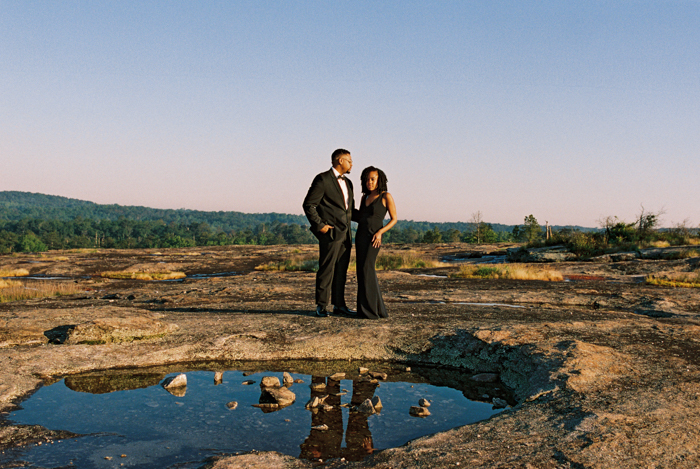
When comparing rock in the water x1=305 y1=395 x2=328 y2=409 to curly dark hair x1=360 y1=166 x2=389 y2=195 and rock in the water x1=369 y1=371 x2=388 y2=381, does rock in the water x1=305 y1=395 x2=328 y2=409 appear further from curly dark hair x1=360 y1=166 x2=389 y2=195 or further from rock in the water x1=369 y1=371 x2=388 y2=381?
curly dark hair x1=360 y1=166 x2=389 y2=195

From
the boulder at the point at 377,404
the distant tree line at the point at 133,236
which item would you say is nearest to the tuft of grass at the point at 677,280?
the boulder at the point at 377,404

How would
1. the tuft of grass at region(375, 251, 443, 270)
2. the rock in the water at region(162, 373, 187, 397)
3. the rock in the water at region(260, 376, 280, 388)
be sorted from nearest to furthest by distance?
the rock in the water at region(162, 373, 187, 397), the rock in the water at region(260, 376, 280, 388), the tuft of grass at region(375, 251, 443, 270)

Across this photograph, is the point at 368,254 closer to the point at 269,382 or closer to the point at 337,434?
the point at 269,382

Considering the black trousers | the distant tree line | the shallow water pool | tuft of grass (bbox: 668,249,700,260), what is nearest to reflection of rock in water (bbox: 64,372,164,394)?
the shallow water pool

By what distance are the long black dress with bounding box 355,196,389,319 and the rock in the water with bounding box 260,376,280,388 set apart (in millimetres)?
2406

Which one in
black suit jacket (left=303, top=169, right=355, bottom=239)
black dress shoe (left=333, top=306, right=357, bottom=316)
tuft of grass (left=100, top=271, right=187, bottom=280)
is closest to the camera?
black suit jacket (left=303, top=169, right=355, bottom=239)

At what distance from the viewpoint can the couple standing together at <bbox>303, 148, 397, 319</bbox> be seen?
6.32 m

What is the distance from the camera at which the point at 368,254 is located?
6.46 meters

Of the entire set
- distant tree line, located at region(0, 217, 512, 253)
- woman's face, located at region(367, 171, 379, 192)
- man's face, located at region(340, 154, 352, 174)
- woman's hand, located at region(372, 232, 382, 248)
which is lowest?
distant tree line, located at region(0, 217, 512, 253)

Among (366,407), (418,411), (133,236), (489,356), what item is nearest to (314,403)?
(366,407)

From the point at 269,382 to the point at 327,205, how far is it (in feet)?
8.90

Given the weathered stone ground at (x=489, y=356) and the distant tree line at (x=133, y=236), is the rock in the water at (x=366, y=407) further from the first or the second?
the distant tree line at (x=133, y=236)

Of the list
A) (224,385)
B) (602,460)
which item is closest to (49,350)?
(224,385)

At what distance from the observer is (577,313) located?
7.88m
